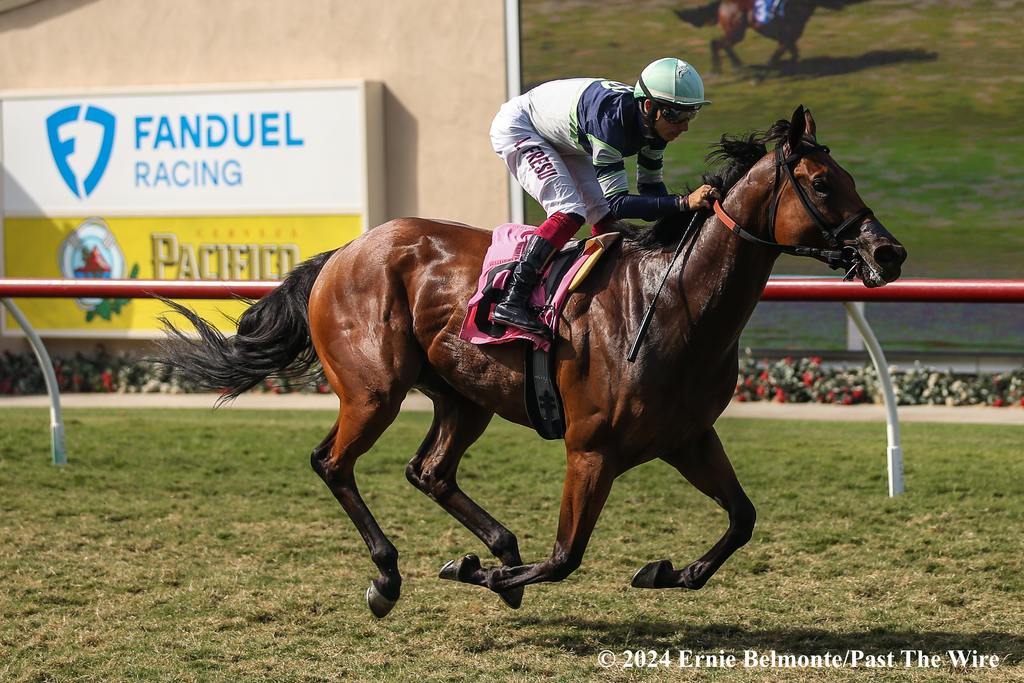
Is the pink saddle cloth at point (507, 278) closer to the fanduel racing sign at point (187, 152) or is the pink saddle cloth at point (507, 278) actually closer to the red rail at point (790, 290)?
the red rail at point (790, 290)

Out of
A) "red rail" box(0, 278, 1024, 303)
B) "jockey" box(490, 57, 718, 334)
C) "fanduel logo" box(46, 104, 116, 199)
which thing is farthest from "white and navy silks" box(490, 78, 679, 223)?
"fanduel logo" box(46, 104, 116, 199)

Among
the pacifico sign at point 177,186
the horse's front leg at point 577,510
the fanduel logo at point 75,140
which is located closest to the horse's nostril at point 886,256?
the horse's front leg at point 577,510

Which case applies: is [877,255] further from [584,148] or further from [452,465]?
[452,465]

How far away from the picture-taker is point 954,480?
6.45m

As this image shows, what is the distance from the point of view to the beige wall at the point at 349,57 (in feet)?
38.2

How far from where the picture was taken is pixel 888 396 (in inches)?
239

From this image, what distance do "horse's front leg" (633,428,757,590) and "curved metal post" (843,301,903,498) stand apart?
182 cm

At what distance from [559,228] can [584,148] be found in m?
0.27

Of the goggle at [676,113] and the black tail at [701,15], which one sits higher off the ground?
the goggle at [676,113]

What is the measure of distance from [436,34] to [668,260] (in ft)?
26.1

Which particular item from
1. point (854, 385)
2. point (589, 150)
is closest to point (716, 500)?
point (589, 150)

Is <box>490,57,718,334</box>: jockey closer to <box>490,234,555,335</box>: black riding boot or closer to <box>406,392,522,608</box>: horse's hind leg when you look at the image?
<box>490,234,555,335</box>: black riding boot

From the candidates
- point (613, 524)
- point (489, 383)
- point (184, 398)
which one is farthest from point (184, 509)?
point (184, 398)

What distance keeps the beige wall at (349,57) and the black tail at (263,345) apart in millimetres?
6516
